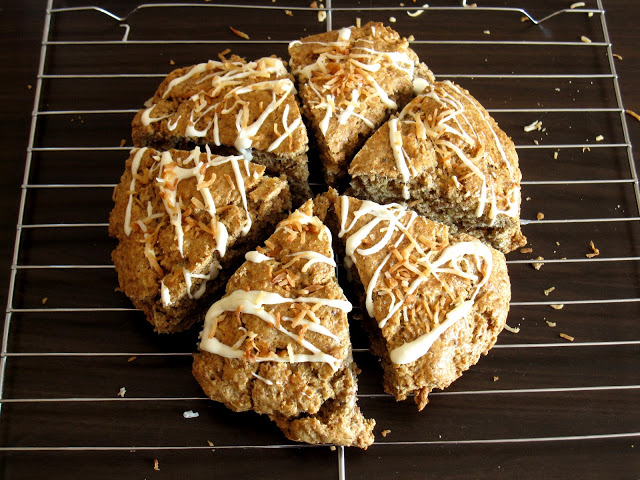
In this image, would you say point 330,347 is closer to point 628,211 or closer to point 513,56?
point 628,211

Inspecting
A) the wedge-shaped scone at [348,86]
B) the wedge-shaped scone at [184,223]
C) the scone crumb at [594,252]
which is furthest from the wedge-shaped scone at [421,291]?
the scone crumb at [594,252]

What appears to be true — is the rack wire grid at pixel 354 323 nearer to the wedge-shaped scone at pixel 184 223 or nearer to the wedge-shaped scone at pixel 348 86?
the wedge-shaped scone at pixel 184 223

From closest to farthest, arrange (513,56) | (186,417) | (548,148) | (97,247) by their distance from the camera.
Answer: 1. (186,417)
2. (97,247)
3. (548,148)
4. (513,56)

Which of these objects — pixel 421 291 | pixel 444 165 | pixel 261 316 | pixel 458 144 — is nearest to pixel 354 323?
pixel 421 291

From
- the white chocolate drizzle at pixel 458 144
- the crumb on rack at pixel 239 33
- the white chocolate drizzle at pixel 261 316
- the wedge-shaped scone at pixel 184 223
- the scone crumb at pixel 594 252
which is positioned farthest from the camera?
the crumb on rack at pixel 239 33

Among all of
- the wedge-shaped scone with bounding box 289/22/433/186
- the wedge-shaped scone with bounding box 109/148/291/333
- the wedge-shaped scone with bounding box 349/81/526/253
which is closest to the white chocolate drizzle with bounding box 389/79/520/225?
the wedge-shaped scone with bounding box 349/81/526/253

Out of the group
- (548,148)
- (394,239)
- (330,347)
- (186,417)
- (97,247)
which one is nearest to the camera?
(330,347)

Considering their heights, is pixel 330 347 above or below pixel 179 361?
above

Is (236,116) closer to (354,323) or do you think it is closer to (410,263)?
(410,263)

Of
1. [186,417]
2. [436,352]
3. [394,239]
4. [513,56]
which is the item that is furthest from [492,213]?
[186,417]
